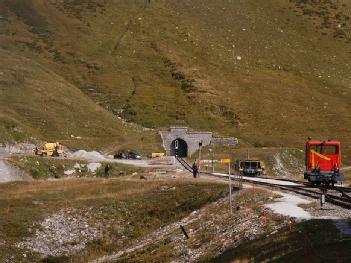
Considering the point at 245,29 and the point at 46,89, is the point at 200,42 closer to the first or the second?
the point at 245,29

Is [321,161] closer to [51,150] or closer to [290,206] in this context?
[290,206]

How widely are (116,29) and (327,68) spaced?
178ft

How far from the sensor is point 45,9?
168 m

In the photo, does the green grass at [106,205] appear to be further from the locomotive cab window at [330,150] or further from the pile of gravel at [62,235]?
the locomotive cab window at [330,150]

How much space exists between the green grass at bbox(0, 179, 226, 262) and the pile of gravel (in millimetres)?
594

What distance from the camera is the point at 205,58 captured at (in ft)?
496

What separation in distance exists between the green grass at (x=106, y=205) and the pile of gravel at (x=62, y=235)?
59 cm

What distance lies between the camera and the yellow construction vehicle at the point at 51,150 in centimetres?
8231

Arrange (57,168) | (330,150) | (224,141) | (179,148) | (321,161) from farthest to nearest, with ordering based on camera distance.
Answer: (179,148), (224,141), (57,168), (330,150), (321,161)

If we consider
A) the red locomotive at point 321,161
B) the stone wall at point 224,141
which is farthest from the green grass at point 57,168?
the stone wall at point 224,141

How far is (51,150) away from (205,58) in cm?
7380

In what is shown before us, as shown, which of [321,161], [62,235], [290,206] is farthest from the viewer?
[321,161]

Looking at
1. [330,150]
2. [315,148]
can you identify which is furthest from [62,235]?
[330,150]

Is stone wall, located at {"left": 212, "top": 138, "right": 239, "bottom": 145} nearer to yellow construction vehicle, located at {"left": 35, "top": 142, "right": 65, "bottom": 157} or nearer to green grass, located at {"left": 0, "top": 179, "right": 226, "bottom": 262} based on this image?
yellow construction vehicle, located at {"left": 35, "top": 142, "right": 65, "bottom": 157}
